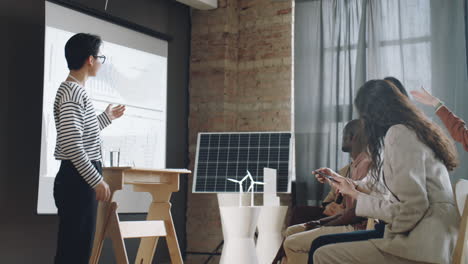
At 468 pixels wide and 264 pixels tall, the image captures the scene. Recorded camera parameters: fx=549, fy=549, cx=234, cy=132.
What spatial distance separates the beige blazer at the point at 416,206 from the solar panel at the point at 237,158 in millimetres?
2913

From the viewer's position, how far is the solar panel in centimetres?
516

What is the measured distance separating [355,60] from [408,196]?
347 centimetres

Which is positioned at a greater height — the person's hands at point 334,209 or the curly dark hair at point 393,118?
the curly dark hair at point 393,118

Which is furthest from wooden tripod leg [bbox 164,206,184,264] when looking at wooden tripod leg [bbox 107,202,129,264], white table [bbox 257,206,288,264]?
white table [bbox 257,206,288,264]

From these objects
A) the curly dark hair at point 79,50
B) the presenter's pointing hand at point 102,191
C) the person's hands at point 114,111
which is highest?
the curly dark hair at point 79,50

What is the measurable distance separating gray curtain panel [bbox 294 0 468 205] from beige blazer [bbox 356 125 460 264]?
9.47 ft

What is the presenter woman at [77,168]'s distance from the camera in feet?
8.61

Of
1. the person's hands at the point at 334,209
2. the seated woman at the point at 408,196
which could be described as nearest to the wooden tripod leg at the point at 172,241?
the person's hands at the point at 334,209

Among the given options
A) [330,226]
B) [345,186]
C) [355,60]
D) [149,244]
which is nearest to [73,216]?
[149,244]

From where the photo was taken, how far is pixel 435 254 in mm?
2021

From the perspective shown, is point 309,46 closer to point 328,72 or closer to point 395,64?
point 328,72

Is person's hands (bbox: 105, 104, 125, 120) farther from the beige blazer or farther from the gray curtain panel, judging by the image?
the gray curtain panel

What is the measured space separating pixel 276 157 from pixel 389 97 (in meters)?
2.95

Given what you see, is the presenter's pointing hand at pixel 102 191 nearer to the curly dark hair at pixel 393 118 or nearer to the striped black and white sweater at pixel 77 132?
the striped black and white sweater at pixel 77 132
